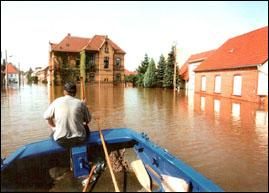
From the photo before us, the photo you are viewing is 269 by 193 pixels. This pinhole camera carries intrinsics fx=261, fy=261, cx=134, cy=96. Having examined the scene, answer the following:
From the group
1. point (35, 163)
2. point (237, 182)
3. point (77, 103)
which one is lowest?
point (237, 182)

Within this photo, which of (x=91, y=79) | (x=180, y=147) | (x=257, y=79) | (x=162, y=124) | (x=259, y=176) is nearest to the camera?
(x=259, y=176)

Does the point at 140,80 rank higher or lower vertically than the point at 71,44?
lower

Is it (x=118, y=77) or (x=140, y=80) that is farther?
(x=118, y=77)

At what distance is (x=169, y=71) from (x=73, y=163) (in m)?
38.0

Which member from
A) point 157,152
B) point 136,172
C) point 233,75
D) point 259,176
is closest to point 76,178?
point 136,172

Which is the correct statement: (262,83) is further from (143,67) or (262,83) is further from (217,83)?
(143,67)

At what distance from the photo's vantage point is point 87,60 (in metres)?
48.9

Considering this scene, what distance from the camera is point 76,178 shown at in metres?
4.88

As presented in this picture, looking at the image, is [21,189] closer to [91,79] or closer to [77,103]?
[77,103]

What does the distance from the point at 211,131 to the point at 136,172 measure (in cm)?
563

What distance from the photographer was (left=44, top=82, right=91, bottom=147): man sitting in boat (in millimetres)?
4773

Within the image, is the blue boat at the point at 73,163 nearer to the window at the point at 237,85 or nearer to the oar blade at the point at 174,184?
the oar blade at the point at 174,184

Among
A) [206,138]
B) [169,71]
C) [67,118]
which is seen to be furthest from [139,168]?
[169,71]

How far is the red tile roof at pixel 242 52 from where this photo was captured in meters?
20.7
